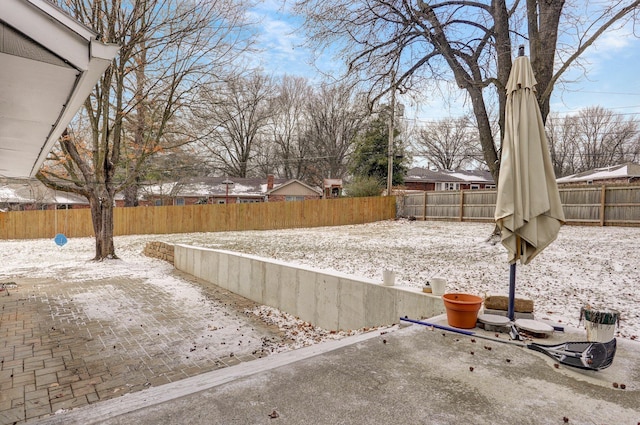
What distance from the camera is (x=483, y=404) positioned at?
78.0 inches

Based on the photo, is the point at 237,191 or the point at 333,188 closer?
the point at 333,188

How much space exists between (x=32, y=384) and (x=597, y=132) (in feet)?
134

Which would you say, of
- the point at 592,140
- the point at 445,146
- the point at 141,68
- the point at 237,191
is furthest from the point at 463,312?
the point at 592,140

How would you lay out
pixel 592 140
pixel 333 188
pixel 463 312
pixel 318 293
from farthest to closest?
1. pixel 592 140
2. pixel 333 188
3. pixel 318 293
4. pixel 463 312

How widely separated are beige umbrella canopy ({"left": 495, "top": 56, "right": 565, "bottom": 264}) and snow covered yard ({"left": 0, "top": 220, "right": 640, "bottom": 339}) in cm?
141

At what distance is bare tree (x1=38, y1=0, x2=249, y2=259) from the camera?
8.40 metres

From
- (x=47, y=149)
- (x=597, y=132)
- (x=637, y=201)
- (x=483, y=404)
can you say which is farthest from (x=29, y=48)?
(x=597, y=132)

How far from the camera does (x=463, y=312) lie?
3.19 metres

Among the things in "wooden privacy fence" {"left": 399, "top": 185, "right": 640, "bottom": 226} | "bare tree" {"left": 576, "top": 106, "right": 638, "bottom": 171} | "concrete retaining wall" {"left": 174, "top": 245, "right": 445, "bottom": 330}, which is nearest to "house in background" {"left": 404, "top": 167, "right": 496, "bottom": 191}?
"bare tree" {"left": 576, "top": 106, "right": 638, "bottom": 171}

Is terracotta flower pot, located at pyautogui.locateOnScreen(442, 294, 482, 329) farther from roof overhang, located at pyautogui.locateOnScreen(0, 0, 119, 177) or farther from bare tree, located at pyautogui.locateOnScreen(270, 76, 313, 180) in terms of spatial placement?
bare tree, located at pyautogui.locateOnScreen(270, 76, 313, 180)

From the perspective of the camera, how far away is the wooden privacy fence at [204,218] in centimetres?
1554

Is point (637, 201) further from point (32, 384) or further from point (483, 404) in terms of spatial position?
point (32, 384)

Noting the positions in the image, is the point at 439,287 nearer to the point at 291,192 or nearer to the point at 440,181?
the point at 291,192

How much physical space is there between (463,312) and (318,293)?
113 inches
